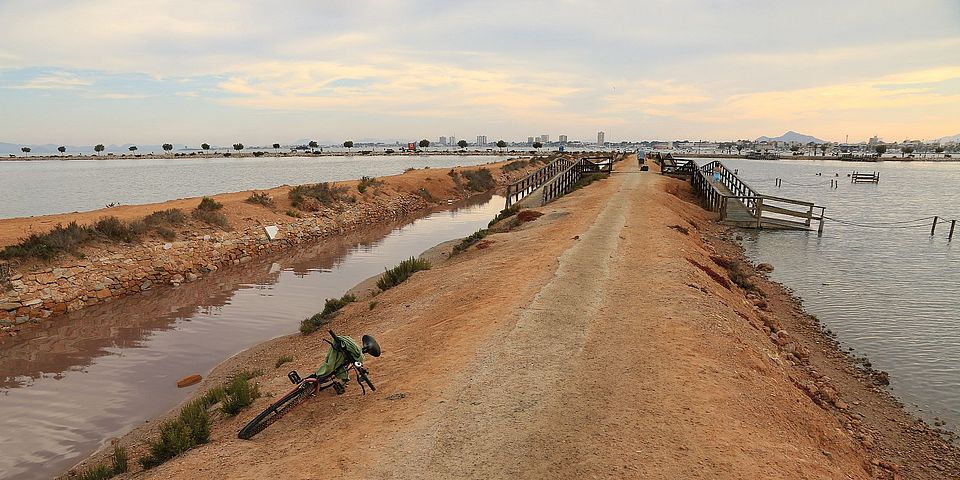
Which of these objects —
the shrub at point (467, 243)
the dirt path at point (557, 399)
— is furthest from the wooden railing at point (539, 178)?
the dirt path at point (557, 399)

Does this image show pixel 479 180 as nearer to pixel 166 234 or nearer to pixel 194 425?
pixel 166 234

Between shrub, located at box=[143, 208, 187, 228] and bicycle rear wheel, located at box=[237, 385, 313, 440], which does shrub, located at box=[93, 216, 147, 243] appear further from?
bicycle rear wheel, located at box=[237, 385, 313, 440]

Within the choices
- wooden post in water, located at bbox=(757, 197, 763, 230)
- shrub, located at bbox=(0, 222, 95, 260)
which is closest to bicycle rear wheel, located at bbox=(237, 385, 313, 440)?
shrub, located at bbox=(0, 222, 95, 260)

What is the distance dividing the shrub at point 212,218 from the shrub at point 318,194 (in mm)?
7060

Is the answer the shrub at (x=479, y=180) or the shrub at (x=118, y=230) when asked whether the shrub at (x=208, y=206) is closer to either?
the shrub at (x=118, y=230)

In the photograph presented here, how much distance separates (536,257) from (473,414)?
1064 centimetres

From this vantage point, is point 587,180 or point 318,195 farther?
point 587,180

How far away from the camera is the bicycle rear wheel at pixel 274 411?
760cm

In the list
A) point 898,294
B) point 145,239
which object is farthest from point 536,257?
point 145,239

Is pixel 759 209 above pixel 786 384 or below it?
above

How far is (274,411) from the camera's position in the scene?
798cm

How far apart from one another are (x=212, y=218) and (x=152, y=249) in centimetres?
494

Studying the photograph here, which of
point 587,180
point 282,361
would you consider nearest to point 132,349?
point 282,361

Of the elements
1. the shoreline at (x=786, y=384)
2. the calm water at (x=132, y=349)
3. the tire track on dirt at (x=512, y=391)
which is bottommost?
the calm water at (x=132, y=349)
